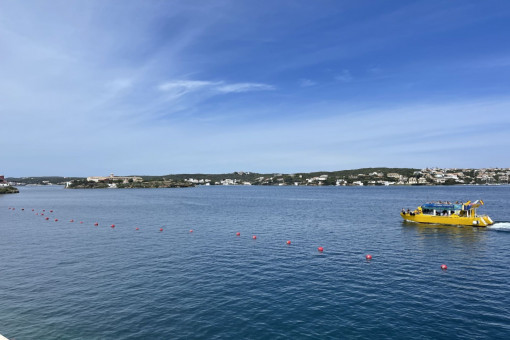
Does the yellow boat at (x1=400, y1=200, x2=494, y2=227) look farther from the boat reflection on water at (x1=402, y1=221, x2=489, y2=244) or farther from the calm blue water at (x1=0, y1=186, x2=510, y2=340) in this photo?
the calm blue water at (x1=0, y1=186, x2=510, y2=340)

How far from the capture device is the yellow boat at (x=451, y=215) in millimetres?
65438

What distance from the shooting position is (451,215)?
2694 inches

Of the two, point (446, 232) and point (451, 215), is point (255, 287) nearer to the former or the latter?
point (446, 232)

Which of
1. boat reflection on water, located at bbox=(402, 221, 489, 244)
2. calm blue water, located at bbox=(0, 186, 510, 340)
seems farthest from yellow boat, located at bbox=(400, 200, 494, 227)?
calm blue water, located at bbox=(0, 186, 510, 340)

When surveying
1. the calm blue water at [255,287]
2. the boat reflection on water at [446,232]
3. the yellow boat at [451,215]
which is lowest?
the calm blue water at [255,287]

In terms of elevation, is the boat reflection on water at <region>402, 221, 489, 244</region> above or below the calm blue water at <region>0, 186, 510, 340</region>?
above

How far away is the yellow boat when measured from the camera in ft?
215

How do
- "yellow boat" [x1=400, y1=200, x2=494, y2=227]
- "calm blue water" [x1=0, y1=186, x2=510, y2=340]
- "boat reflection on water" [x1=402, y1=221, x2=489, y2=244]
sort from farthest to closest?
"yellow boat" [x1=400, y1=200, x2=494, y2=227], "boat reflection on water" [x1=402, y1=221, x2=489, y2=244], "calm blue water" [x1=0, y1=186, x2=510, y2=340]

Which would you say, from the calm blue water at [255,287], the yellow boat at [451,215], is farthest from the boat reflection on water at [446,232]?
the yellow boat at [451,215]

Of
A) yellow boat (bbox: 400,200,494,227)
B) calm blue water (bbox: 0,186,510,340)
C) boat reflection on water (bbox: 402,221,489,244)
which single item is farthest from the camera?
yellow boat (bbox: 400,200,494,227)

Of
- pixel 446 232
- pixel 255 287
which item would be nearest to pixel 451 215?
pixel 446 232

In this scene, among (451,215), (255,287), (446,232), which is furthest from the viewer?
(451,215)

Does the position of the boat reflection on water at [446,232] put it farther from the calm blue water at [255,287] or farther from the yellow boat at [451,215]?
the yellow boat at [451,215]

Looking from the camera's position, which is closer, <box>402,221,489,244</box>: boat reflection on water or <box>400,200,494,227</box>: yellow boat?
<box>402,221,489,244</box>: boat reflection on water
